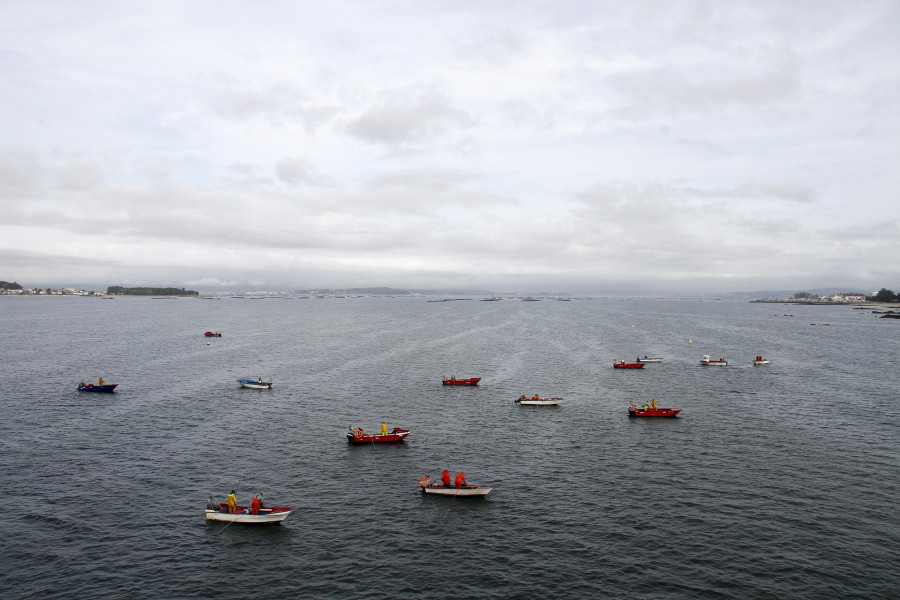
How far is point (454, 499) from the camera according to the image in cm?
4869

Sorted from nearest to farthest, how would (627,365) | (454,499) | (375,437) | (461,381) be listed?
(454,499)
(375,437)
(461,381)
(627,365)

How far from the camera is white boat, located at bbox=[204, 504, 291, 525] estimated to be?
43312 mm

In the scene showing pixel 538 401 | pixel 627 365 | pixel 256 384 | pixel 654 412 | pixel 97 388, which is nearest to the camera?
pixel 654 412

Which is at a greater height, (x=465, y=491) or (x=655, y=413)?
(x=655, y=413)

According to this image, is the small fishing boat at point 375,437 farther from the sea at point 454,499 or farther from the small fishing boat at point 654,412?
the small fishing boat at point 654,412

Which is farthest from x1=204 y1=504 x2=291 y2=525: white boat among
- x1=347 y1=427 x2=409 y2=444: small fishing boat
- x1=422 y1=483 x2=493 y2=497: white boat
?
x1=347 y1=427 x2=409 y2=444: small fishing boat

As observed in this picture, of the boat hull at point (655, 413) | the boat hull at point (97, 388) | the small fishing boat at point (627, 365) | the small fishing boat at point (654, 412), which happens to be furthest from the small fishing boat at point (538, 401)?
the boat hull at point (97, 388)

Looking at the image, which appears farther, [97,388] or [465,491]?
[97,388]

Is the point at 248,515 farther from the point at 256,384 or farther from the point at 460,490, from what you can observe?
the point at 256,384

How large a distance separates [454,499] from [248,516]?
18.0 m

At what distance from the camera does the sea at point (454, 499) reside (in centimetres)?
3638

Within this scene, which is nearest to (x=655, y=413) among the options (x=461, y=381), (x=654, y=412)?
(x=654, y=412)

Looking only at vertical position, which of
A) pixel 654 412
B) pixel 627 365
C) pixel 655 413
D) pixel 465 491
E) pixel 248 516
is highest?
pixel 627 365

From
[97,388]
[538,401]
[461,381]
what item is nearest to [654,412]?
[538,401]
